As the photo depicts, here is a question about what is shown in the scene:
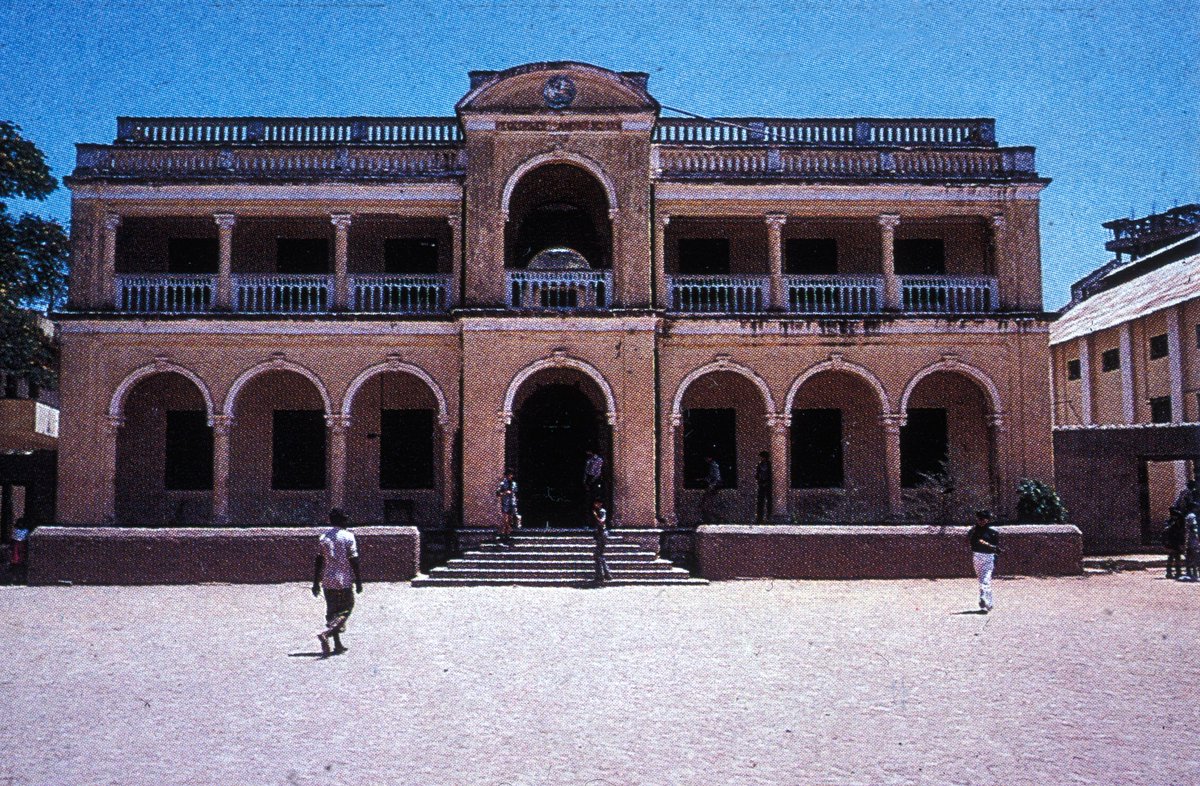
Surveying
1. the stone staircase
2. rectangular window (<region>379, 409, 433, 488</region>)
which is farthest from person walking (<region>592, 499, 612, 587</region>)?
rectangular window (<region>379, 409, 433, 488</region>)

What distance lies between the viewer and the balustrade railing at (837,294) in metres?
20.7

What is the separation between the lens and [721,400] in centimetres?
2159

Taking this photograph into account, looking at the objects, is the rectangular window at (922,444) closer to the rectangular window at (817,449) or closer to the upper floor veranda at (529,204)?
the rectangular window at (817,449)

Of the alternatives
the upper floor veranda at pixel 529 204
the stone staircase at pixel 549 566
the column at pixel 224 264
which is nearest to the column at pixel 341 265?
the upper floor veranda at pixel 529 204

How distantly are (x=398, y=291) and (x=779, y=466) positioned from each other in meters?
8.24

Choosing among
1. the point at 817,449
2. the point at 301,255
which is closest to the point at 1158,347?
the point at 817,449

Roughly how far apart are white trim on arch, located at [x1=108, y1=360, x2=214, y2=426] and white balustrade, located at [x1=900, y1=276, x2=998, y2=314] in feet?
45.2

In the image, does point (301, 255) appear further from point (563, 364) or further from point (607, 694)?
point (607, 694)

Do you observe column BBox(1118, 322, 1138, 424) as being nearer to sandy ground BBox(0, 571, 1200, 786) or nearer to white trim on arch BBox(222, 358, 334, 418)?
sandy ground BBox(0, 571, 1200, 786)

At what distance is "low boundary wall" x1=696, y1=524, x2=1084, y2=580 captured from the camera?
1727 cm

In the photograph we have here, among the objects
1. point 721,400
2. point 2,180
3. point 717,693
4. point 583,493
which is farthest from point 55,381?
point 717,693

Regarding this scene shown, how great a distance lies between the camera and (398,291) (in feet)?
68.2

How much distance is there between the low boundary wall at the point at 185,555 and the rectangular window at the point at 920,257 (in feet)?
38.5

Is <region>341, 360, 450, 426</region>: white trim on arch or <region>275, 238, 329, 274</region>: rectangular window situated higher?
<region>275, 238, 329, 274</region>: rectangular window
